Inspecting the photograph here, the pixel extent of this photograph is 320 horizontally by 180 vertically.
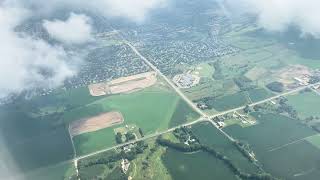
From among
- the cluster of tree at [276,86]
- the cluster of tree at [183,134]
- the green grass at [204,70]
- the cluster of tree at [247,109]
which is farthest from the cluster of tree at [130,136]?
the cluster of tree at [276,86]

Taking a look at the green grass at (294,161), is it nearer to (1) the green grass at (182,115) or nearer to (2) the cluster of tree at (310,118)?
(2) the cluster of tree at (310,118)

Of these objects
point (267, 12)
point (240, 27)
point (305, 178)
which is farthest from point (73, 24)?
point (305, 178)

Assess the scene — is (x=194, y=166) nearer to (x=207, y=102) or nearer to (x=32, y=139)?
(x=207, y=102)

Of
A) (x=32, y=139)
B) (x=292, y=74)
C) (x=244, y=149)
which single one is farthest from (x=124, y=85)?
(x=292, y=74)

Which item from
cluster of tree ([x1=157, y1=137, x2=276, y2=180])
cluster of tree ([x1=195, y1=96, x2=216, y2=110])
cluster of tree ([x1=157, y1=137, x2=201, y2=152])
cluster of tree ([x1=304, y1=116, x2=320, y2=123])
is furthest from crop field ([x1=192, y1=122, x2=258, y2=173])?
cluster of tree ([x1=304, y1=116, x2=320, y2=123])

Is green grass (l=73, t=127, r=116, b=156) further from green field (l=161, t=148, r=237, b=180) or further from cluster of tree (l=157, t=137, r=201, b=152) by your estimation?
green field (l=161, t=148, r=237, b=180)
